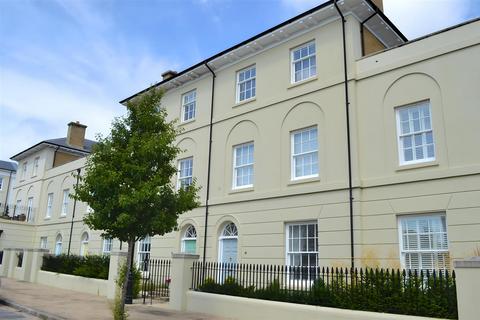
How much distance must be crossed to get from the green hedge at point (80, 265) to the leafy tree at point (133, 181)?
8897 mm

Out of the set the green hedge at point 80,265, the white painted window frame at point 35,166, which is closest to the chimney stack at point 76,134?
the white painted window frame at point 35,166

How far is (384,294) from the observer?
1012cm

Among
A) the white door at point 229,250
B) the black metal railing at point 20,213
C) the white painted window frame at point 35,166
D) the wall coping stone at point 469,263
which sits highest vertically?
the white painted window frame at point 35,166

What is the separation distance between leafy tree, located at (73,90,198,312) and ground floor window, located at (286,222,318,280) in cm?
536

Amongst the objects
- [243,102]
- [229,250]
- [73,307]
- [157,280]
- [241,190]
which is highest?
[243,102]

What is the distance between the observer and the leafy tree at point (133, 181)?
1080cm

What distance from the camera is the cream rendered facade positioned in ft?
41.8

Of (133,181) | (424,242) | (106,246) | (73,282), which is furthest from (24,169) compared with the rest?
(424,242)

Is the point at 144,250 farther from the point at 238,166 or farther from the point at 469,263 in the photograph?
the point at 469,263

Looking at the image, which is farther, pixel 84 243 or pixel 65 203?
pixel 65 203

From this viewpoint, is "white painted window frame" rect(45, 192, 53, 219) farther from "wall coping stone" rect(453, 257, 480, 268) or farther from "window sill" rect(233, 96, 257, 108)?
"wall coping stone" rect(453, 257, 480, 268)

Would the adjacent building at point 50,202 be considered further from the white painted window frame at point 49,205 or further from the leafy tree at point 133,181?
the leafy tree at point 133,181

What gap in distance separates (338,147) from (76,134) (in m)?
28.0

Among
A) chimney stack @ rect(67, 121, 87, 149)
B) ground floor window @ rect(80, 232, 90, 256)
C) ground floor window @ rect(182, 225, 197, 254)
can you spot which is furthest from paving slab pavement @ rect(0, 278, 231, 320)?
chimney stack @ rect(67, 121, 87, 149)
